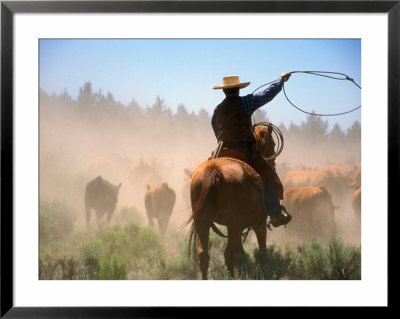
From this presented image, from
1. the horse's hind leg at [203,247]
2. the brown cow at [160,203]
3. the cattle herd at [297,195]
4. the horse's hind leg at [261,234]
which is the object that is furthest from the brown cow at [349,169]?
the brown cow at [160,203]

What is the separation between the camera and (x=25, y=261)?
594 cm

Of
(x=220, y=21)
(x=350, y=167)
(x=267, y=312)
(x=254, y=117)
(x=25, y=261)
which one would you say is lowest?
(x=267, y=312)

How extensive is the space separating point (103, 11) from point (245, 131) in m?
1.84

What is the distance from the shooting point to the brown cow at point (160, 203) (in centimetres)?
610

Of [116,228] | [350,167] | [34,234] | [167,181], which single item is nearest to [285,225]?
[350,167]

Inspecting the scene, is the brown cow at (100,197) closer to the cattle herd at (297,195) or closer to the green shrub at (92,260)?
the cattle herd at (297,195)

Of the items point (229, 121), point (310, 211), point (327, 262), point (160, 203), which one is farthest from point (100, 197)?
point (327, 262)

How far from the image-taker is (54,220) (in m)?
5.98

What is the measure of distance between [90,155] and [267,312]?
2.33 meters

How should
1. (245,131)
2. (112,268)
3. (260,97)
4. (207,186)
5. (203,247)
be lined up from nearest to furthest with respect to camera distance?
(207,186)
(203,247)
(112,268)
(260,97)
(245,131)

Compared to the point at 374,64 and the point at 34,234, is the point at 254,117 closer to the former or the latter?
the point at 374,64

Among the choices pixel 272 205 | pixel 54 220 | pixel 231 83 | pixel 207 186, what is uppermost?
pixel 231 83

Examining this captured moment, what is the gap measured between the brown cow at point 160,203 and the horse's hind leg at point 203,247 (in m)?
0.38

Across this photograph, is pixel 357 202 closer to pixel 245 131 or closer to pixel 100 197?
pixel 245 131
